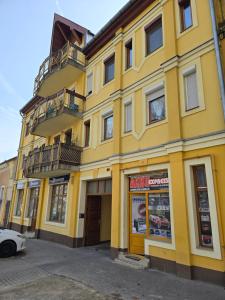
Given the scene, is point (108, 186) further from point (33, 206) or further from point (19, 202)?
point (19, 202)

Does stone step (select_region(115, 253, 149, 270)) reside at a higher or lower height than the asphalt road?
higher

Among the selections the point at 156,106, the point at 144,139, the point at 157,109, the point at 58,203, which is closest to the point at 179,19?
the point at 156,106

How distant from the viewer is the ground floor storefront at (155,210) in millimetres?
6066

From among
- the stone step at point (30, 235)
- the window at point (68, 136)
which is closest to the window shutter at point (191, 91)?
the window at point (68, 136)

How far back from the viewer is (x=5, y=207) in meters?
21.3

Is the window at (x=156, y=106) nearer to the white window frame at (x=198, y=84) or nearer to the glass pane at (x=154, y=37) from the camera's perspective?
the white window frame at (x=198, y=84)

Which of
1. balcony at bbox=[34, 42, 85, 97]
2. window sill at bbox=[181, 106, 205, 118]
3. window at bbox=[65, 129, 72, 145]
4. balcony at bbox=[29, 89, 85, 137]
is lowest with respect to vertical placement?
window sill at bbox=[181, 106, 205, 118]

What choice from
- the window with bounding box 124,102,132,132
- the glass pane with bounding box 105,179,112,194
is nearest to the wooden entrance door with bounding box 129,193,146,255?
the glass pane with bounding box 105,179,112,194

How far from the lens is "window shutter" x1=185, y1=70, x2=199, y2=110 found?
731 centimetres

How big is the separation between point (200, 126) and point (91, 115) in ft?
22.2

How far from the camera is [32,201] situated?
16.9 m

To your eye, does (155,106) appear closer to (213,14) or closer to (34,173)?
(213,14)

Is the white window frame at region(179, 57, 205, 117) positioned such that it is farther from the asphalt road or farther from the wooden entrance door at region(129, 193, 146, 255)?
the asphalt road

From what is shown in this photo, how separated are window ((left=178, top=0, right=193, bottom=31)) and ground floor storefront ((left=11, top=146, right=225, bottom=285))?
510 centimetres
